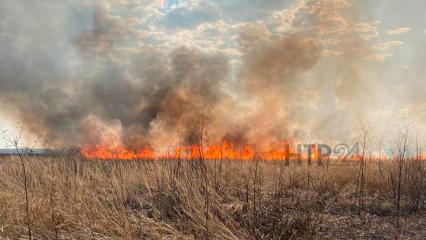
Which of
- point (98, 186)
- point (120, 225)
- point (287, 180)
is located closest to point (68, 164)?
point (98, 186)

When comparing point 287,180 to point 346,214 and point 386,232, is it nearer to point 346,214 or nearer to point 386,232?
point 346,214

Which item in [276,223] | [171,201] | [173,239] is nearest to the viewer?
[173,239]

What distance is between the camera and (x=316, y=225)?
5.39m

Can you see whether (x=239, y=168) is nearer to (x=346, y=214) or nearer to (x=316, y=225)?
(x=346, y=214)

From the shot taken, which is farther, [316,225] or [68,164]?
[68,164]

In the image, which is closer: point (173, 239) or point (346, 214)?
point (173, 239)

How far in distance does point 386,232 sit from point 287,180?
12.8 feet

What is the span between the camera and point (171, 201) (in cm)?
686

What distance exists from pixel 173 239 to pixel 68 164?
7941mm

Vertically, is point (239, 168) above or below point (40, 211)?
above

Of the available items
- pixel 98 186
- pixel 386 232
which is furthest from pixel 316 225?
pixel 98 186

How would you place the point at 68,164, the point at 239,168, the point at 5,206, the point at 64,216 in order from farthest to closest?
the point at 68,164 < the point at 239,168 < the point at 5,206 < the point at 64,216

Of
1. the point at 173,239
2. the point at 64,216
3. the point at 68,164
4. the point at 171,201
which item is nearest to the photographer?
the point at 173,239

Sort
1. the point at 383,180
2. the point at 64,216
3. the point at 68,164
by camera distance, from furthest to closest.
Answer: the point at 68,164, the point at 383,180, the point at 64,216
